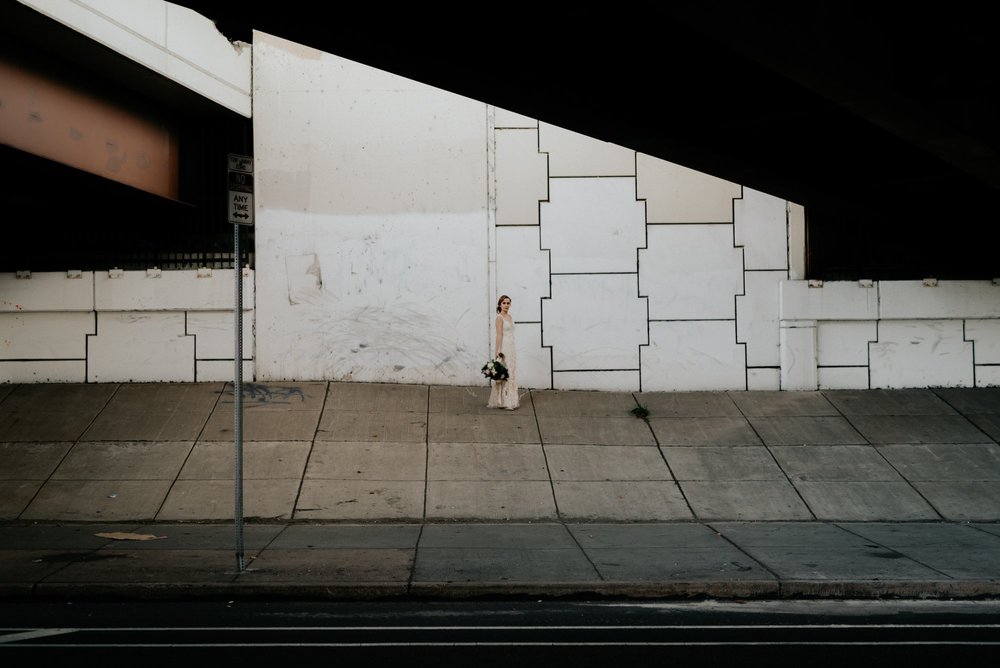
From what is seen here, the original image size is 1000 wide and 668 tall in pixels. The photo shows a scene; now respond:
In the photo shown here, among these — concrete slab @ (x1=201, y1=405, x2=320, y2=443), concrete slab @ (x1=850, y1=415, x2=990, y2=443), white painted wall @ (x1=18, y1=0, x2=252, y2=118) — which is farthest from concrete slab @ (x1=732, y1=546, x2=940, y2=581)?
white painted wall @ (x1=18, y1=0, x2=252, y2=118)

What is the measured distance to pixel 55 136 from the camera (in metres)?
10.4

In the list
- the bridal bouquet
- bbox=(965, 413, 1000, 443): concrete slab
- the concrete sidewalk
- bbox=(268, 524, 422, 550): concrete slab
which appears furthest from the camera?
the bridal bouquet

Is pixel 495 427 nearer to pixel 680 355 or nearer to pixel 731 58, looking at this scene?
pixel 680 355

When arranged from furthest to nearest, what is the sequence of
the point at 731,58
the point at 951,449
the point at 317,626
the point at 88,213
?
the point at 88,213 < the point at 951,449 < the point at 731,58 < the point at 317,626

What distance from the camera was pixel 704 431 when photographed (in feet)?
41.8

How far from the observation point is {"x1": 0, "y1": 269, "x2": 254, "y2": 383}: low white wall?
540 inches

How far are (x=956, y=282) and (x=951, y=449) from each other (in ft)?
12.2

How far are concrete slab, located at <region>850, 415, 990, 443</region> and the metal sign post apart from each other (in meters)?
9.20

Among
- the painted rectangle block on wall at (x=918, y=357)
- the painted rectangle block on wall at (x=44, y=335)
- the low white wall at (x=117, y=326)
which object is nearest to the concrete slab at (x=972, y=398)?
the painted rectangle block on wall at (x=918, y=357)

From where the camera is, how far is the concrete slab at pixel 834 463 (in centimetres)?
1137

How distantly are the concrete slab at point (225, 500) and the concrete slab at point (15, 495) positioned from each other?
164 centimetres

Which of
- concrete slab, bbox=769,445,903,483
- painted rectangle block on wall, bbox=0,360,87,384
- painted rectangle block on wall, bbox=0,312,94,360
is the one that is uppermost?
painted rectangle block on wall, bbox=0,312,94,360

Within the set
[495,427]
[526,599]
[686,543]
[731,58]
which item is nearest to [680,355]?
[495,427]

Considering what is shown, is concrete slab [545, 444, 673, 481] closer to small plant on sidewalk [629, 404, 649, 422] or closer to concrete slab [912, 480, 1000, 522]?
small plant on sidewalk [629, 404, 649, 422]
